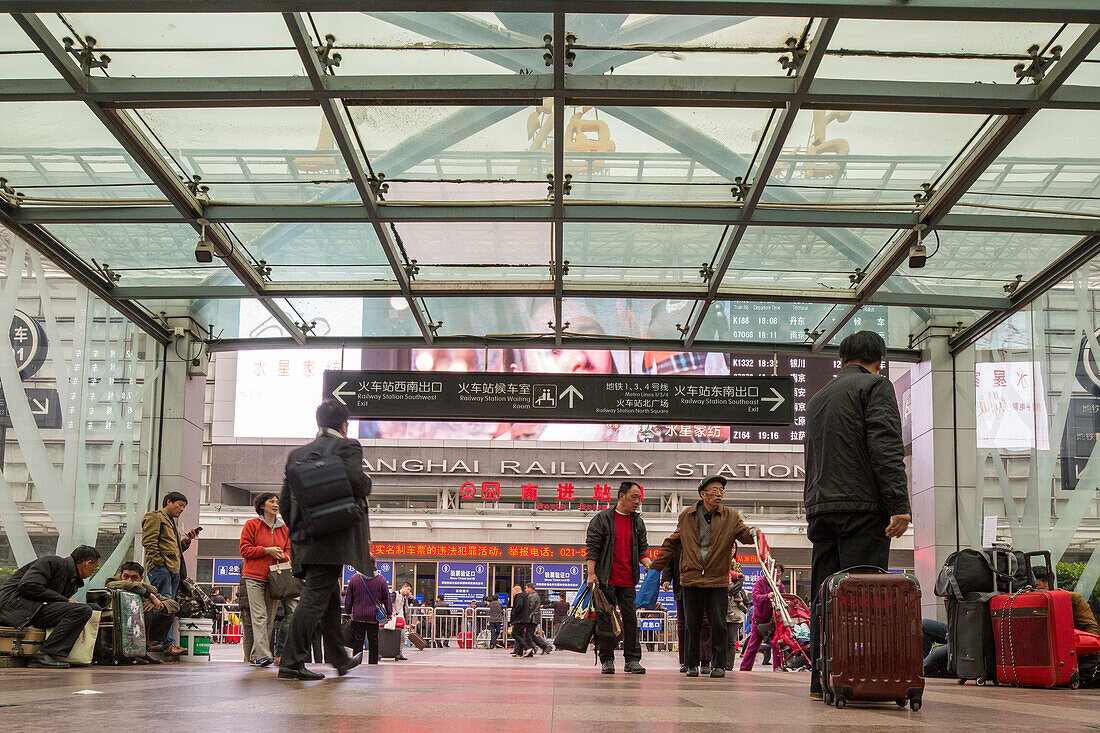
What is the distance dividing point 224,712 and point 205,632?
8.81 meters

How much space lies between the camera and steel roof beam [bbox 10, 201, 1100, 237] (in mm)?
9578

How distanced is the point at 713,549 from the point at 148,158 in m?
5.55

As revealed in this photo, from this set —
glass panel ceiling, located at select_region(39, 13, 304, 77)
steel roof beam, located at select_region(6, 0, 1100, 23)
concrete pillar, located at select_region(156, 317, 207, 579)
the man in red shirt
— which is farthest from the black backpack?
concrete pillar, located at select_region(156, 317, 207, 579)

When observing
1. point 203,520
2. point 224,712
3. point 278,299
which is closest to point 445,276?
point 278,299

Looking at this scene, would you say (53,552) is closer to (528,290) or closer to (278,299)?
(278,299)

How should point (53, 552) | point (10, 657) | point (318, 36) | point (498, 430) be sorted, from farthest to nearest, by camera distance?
point (498, 430), point (53, 552), point (10, 657), point (318, 36)

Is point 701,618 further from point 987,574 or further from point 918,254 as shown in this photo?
point 918,254

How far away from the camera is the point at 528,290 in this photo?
1188cm

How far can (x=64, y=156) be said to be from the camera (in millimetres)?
8820

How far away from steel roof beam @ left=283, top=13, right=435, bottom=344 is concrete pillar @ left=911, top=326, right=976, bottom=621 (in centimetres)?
660

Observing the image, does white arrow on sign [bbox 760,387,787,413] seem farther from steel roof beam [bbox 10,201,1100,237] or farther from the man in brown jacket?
the man in brown jacket

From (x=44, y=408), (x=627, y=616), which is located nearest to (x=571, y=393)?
(x=627, y=616)

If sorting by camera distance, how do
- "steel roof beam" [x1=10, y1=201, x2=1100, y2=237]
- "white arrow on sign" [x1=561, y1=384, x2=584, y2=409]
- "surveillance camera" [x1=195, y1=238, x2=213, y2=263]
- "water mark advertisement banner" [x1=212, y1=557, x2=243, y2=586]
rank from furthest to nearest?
"water mark advertisement banner" [x1=212, y1=557, x2=243, y2=586] → "white arrow on sign" [x1=561, y1=384, x2=584, y2=409] → "surveillance camera" [x1=195, y1=238, x2=213, y2=263] → "steel roof beam" [x1=10, y1=201, x2=1100, y2=237]

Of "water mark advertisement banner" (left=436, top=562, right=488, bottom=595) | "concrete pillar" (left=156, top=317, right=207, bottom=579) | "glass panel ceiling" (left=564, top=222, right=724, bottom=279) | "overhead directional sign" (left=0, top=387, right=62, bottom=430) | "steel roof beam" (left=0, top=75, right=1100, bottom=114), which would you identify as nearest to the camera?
"steel roof beam" (left=0, top=75, right=1100, bottom=114)
